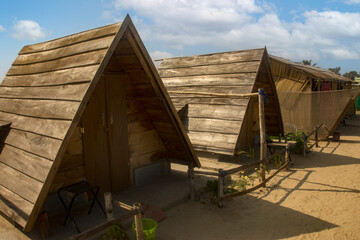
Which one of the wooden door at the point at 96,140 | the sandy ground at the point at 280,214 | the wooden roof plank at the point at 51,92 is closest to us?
the wooden roof plank at the point at 51,92

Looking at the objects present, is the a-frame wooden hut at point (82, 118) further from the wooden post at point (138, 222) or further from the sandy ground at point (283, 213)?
the sandy ground at point (283, 213)

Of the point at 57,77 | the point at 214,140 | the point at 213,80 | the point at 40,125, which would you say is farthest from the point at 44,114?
the point at 213,80

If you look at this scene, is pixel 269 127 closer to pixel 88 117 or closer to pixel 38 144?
pixel 88 117

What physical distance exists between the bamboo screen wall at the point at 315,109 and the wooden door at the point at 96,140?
444 inches

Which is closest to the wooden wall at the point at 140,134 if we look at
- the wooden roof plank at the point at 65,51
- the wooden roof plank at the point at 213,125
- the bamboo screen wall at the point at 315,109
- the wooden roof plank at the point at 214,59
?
the wooden roof plank at the point at 65,51

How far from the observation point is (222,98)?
364 inches

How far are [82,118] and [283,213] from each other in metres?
4.41

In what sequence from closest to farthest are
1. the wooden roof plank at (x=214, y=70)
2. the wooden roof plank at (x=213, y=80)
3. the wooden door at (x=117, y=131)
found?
the wooden door at (x=117, y=131) → the wooden roof plank at (x=213, y=80) → the wooden roof plank at (x=214, y=70)

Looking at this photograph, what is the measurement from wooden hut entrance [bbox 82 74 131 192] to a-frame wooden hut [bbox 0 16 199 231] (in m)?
0.02

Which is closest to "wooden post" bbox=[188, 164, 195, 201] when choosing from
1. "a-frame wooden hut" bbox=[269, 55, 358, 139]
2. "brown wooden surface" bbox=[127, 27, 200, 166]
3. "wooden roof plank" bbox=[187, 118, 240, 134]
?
"brown wooden surface" bbox=[127, 27, 200, 166]

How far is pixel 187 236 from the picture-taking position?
457 cm

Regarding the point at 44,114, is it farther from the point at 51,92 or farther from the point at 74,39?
the point at 74,39

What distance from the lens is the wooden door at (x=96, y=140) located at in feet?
17.0

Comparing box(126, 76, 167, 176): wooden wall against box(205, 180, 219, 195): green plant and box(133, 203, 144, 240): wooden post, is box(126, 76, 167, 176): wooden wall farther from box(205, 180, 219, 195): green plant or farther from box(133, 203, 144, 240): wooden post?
box(133, 203, 144, 240): wooden post
